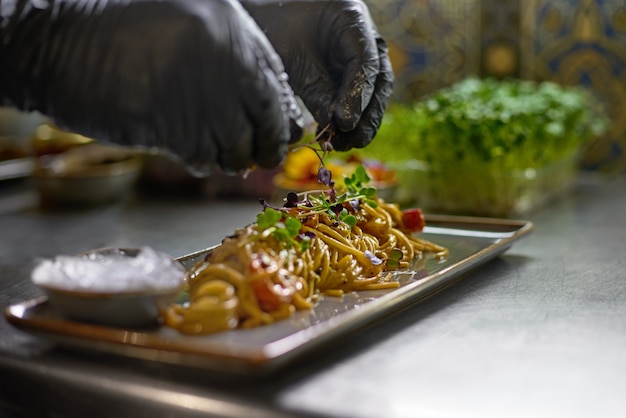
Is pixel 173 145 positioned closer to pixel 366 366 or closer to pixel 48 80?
pixel 48 80

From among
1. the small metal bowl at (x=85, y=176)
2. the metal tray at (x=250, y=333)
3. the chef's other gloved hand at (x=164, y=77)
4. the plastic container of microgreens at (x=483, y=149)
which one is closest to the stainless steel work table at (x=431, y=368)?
the metal tray at (x=250, y=333)

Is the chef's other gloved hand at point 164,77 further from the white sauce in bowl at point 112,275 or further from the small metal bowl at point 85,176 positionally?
the small metal bowl at point 85,176

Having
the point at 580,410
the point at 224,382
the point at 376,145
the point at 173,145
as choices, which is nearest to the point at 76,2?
the point at 173,145

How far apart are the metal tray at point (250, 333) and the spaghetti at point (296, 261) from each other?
3cm

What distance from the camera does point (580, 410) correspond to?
3.55 feet

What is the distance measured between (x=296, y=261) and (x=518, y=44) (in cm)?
202

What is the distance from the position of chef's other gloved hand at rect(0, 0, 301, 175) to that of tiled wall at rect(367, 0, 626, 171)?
206 cm

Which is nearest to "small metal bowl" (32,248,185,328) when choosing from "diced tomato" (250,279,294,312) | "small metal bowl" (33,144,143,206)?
"diced tomato" (250,279,294,312)

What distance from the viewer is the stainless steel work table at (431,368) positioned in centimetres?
111

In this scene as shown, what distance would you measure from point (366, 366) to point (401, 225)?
Result: 0.63 meters

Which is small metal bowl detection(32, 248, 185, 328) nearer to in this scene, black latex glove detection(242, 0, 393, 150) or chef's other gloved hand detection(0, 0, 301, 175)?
chef's other gloved hand detection(0, 0, 301, 175)

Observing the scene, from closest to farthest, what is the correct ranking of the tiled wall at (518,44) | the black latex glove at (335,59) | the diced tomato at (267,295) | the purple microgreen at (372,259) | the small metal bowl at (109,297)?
1. the small metal bowl at (109,297)
2. the diced tomato at (267,295)
3. the purple microgreen at (372,259)
4. the black latex glove at (335,59)
5. the tiled wall at (518,44)

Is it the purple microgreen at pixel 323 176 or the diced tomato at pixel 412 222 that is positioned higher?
the purple microgreen at pixel 323 176

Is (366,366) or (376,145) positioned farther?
(376,145)
